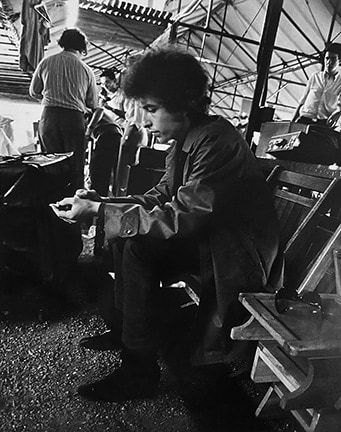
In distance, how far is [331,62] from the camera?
5148 millimetres

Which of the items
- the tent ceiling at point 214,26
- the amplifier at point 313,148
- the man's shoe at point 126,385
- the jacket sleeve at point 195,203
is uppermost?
the tent ceiling at point 214,26

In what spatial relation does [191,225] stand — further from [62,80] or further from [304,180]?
[62,80]

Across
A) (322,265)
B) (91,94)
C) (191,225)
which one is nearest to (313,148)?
(322,265)

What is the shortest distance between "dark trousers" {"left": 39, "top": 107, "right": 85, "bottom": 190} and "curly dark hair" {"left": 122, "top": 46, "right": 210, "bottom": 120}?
2306 mm

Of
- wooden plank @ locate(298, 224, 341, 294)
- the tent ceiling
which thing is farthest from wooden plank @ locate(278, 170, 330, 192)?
the tent ceiling

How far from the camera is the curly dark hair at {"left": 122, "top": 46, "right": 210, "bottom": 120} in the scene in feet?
5.00

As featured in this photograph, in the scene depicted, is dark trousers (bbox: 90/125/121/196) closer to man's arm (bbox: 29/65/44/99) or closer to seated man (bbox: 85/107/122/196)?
seated man (bbox: 85/107/122/196)

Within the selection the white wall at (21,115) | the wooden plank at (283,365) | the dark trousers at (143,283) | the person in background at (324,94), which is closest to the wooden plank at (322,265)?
the wooden plank at (283,365)

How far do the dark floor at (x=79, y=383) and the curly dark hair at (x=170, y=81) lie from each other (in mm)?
1337

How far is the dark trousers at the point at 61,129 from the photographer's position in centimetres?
377

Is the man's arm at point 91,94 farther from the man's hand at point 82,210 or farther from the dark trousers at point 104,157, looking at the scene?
the man's hand at point 82,210

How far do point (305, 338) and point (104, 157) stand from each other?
11.9 feet

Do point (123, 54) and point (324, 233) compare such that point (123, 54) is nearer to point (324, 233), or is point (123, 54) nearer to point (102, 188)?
point (102, 188)

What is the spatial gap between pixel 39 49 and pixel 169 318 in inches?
178
